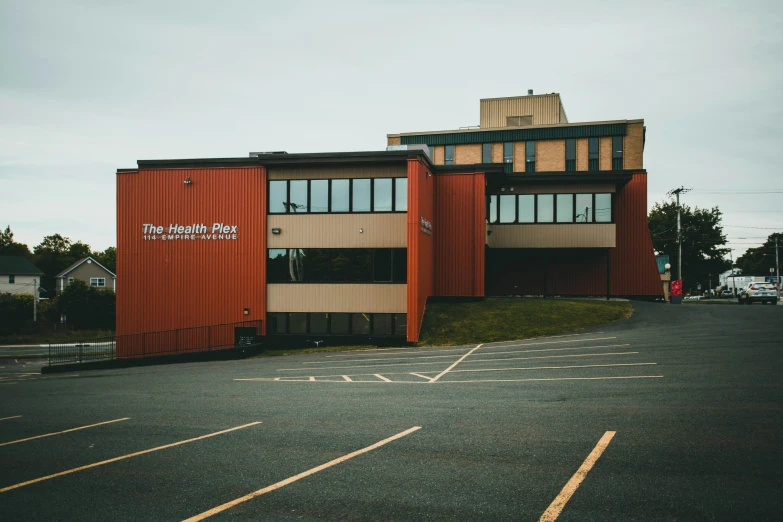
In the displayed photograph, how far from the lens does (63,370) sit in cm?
2736

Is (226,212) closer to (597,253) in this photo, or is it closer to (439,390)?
(439,390)

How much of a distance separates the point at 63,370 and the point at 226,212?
35.0ft

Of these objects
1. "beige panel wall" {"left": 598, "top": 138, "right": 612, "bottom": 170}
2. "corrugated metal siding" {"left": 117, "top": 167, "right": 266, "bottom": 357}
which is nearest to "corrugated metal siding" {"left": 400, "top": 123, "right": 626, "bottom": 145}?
"beige panel wall" {"left": 598, "top": 138, "right": 612, "bottom": 170}

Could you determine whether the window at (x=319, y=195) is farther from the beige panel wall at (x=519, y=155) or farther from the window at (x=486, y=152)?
the window at (x=486, y=152)

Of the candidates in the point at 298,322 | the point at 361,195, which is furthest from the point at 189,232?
the point at 361,195

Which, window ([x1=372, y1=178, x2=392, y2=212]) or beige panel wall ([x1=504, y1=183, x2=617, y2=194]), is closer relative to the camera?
window ([x1=372, y1=178, x2=392, y2=212])

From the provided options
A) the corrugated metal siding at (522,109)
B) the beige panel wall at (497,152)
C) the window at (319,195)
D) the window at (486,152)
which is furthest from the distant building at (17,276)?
the window at (319,195)

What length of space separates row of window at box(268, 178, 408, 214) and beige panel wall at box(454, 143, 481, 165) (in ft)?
84.9

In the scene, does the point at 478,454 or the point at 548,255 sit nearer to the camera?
the point at 478,454

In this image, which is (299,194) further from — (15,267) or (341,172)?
(15,267)

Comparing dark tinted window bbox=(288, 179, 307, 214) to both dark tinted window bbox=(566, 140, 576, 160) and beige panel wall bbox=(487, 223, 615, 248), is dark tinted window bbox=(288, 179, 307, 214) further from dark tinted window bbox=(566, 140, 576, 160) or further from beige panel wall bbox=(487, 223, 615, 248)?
dark tinted window bbox=(566, 140, 576, 160)

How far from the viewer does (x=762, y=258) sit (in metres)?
126

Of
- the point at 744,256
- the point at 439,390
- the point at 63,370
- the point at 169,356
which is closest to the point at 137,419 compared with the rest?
the point at 439,390

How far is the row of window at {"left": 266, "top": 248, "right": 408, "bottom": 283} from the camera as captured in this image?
2817 centimetres
